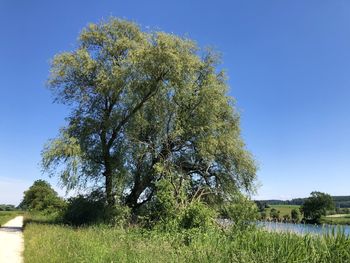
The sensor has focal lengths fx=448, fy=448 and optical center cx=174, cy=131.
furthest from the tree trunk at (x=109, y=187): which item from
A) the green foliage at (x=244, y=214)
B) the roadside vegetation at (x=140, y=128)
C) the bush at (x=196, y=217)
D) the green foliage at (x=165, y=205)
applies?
the green foliage at (x=244, y=214)

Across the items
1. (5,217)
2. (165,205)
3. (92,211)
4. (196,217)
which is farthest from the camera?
(5,217)

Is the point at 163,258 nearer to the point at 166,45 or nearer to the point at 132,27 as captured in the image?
the point at 166,45

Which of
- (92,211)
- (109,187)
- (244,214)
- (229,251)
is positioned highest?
(109,187)

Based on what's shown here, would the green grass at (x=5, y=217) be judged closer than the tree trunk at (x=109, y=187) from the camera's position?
No

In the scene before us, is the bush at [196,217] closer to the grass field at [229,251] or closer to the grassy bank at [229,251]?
the grass field at [229,251]

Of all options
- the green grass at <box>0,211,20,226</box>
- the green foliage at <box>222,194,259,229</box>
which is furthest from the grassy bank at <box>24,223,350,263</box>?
the green grass at <box>0,211,20,226</box>

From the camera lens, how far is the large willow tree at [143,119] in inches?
Answer: 1235

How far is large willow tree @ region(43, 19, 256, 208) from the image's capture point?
3136 centimetres

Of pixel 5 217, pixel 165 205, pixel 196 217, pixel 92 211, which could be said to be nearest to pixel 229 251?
pixel 196 217

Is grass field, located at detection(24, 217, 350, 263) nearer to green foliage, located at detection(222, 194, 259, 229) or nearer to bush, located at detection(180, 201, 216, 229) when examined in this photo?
green foliage, located at detection(222, 194, 259, 229)

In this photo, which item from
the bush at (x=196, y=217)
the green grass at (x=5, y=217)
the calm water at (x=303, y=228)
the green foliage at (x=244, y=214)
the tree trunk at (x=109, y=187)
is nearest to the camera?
the calm water at (x=303, y=228)

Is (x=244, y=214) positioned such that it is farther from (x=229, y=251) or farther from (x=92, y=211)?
(x=92, y=211)

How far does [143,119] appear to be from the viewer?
32281 mm

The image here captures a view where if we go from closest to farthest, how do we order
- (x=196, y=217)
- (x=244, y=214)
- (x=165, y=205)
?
(x=244, y=214), (x=196, y=217), (x=165, y=205)
